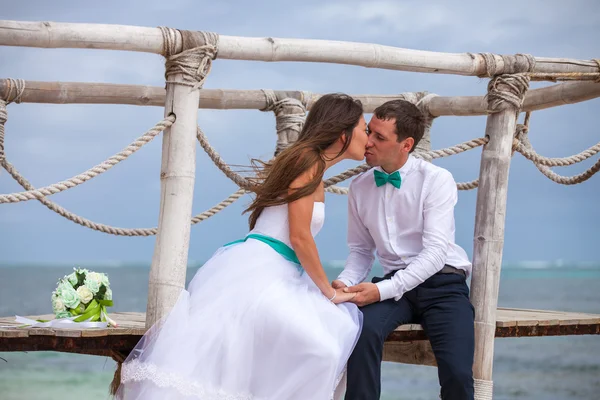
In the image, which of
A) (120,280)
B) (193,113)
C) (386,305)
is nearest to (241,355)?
(386,305)

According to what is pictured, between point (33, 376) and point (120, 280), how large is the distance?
15.0 metres

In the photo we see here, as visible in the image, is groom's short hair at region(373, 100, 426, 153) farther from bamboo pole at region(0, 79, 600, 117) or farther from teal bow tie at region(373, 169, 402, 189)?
bamboo pole at region(0, 79, 600, 117)

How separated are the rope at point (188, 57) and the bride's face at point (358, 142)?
0.82m

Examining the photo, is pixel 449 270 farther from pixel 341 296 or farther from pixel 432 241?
pixel 341 296

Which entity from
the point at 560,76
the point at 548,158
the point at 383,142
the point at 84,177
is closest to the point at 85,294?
the point at 84,177

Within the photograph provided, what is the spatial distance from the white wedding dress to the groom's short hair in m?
1.07

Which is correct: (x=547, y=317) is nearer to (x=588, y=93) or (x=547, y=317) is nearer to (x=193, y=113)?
(x=588, y=93)

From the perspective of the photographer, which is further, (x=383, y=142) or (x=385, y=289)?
(x=383, y=142)

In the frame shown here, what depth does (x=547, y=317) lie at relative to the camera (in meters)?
5.41

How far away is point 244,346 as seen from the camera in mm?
3832

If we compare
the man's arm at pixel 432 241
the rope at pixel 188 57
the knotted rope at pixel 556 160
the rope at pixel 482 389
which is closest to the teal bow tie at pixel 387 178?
the man's arm at pixel 432 241

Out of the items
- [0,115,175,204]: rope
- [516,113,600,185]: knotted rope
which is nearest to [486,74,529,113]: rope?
[516,113,600,185]: knotted rope

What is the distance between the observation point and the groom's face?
4.61 metres

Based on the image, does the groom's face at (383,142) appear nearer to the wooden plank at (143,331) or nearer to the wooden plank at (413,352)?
the wooden plank at (143,331)
